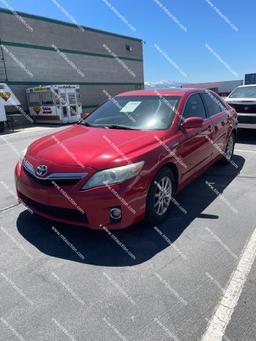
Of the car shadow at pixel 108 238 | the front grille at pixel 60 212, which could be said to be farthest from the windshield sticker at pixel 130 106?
the front grille at pixel 60 212

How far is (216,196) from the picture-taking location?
467cm

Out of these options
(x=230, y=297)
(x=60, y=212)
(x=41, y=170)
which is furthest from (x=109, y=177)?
(x=230, y=297)

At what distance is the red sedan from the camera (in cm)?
308

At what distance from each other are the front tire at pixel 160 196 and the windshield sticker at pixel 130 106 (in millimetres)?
1194

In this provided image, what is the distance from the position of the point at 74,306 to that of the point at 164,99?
3083mm

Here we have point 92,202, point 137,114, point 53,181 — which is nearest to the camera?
point 92,202

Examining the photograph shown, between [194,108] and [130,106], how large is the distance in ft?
3.34

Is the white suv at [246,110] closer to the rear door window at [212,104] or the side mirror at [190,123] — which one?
the rear door window at [212,104]

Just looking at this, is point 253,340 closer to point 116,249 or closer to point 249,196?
point 116,249

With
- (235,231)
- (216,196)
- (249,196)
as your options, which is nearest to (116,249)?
(235,231)

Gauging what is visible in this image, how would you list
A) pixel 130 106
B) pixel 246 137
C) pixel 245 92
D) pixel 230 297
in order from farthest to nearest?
pixel 245 92 < pixel 246 137 < pixel 130 106 < pixel 230 297

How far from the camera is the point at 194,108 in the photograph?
15.5 ft

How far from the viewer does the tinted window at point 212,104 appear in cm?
528

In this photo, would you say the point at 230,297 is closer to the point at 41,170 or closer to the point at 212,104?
the point at 41,170
